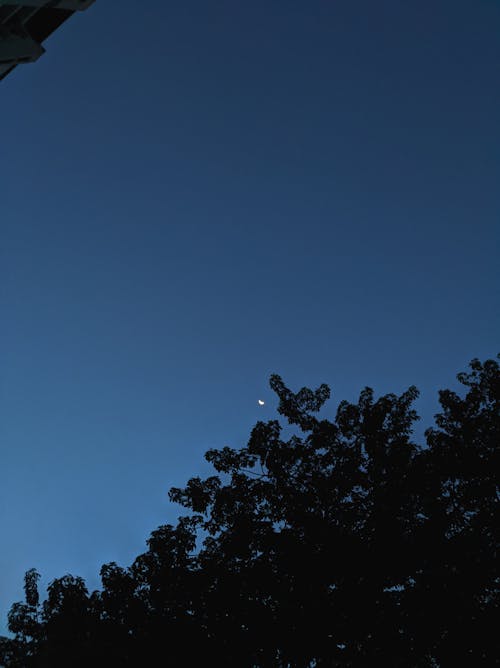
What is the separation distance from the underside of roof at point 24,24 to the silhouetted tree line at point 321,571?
1422 centimetres

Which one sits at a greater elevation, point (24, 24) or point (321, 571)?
point (24, 24)

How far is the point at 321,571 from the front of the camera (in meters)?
17.3

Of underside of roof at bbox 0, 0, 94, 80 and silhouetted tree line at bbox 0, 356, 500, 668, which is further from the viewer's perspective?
silhouetted tree line at bbox 0, 356, 500, 668

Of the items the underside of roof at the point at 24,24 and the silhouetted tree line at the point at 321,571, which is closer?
the underside of roof at the point at 24,24

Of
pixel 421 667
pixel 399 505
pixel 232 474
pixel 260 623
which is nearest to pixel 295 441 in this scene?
pixel 232 474

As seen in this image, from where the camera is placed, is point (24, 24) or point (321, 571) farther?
point (321, 571)

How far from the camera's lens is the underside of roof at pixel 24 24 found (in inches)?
412

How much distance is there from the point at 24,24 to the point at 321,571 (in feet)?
56.9

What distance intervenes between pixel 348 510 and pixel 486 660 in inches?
227

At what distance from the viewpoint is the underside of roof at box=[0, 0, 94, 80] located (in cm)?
1047

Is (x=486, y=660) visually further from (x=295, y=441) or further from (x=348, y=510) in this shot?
(x=295, y=441)

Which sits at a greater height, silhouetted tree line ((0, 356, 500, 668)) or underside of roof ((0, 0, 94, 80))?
underside of roof ((0, 0, 94, 80))

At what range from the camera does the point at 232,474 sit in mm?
19797

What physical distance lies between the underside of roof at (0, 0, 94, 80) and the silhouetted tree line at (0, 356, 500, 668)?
14.2 metres
